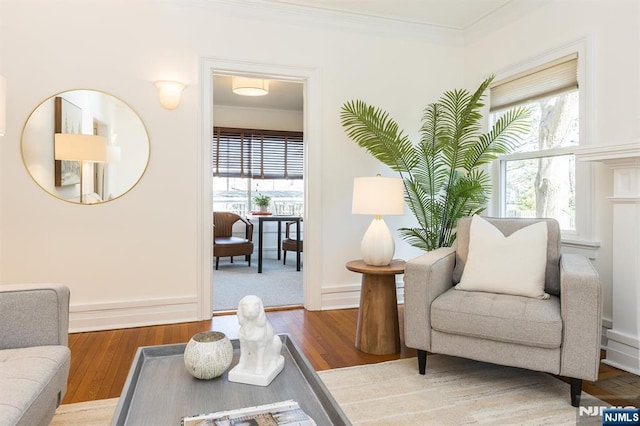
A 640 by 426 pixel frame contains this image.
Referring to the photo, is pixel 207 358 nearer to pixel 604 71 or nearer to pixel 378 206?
pixel 378 206

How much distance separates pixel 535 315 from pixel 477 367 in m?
0.58

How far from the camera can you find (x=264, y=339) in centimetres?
135

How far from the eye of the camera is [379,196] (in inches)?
102

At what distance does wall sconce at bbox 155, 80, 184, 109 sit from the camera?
3088 mm

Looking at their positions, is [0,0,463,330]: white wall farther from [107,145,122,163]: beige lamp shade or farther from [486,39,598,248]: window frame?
[486,39,598,248]: window frame

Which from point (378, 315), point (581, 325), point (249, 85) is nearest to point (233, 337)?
point (378, 315)

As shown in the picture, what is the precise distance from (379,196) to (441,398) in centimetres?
120

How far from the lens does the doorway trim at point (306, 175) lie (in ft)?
10.7

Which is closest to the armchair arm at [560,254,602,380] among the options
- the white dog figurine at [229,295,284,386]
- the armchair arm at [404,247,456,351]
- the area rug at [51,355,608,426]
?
the area rug at [51,355,608,426]

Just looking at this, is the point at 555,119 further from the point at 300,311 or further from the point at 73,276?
the point at 73,276

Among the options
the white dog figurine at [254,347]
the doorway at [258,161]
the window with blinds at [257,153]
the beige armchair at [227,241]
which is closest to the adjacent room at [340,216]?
the white dog figurine at [254,347]

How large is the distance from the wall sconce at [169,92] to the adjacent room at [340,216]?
0.05 m

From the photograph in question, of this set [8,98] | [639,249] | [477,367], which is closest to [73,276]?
[8,98]

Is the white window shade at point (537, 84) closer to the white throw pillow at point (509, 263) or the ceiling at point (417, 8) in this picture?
the ceiling at point (417, 8)
